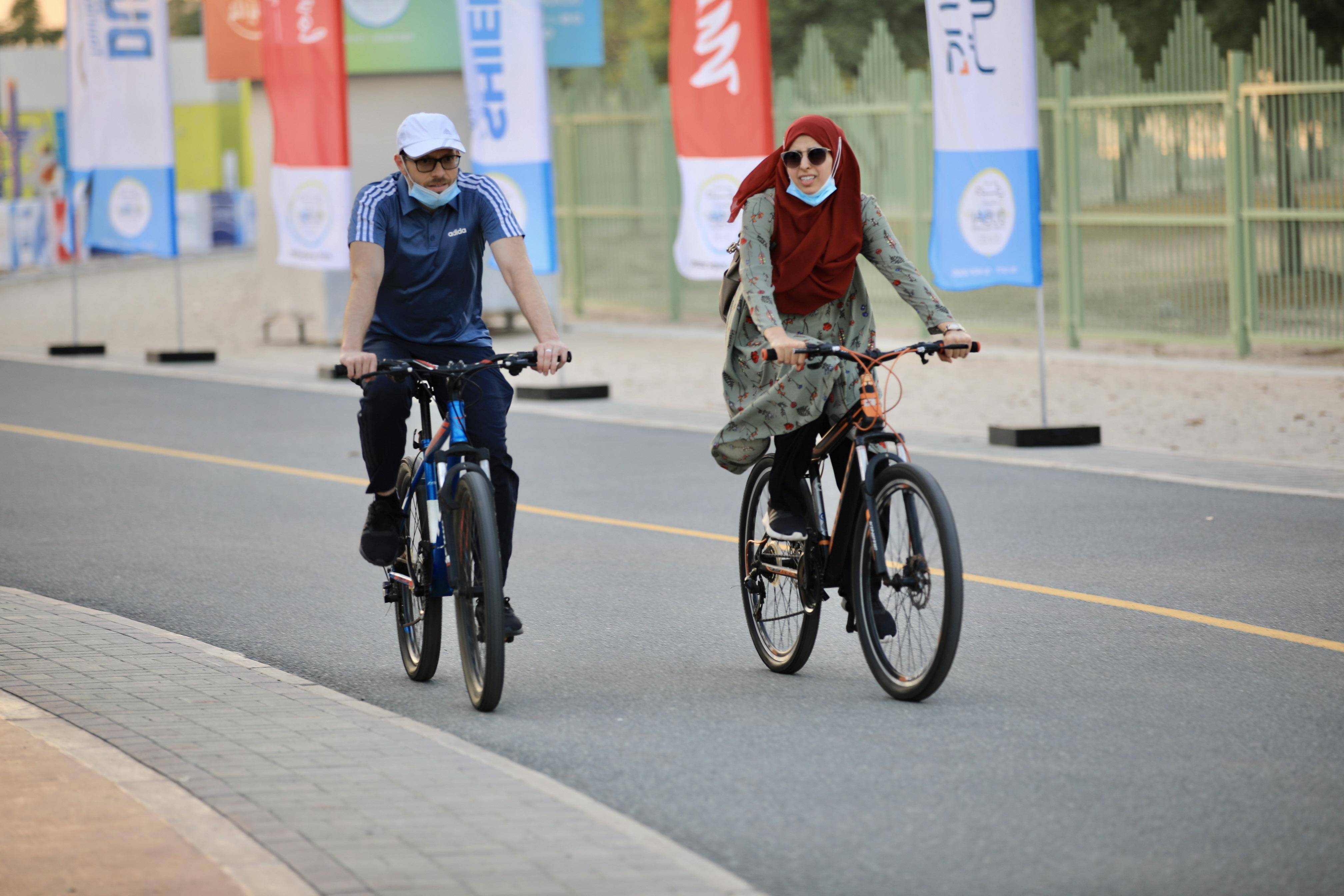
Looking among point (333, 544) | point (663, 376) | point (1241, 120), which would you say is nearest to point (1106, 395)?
point (1241, 120)

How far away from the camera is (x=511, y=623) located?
248 inches

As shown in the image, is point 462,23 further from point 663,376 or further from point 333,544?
point 333,544

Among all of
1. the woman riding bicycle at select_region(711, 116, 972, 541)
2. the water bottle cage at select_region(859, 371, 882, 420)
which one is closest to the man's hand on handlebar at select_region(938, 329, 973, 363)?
the woman riding bicycle at select_region(711, 116, 972, 541)

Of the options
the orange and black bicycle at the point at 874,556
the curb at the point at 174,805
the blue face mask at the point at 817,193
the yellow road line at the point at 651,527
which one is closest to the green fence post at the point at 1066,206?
the yellow road line at the point at 651,527

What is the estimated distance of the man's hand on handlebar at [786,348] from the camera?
19.8 ft

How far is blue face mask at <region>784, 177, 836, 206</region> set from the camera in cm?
638

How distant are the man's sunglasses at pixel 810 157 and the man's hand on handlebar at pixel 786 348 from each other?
0.59 metres

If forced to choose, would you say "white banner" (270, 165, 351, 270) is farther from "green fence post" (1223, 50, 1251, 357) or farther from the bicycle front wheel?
the bicycle front wheel

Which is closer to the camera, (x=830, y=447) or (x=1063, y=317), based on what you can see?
(x=830, y=447)

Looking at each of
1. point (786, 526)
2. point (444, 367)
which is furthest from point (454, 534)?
point (786, 526)

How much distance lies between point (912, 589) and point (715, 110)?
400 inches

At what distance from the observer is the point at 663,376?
19328 millimetres

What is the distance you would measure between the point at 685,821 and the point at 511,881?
0.75m

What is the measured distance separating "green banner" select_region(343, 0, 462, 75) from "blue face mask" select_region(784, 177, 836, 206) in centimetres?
1759
